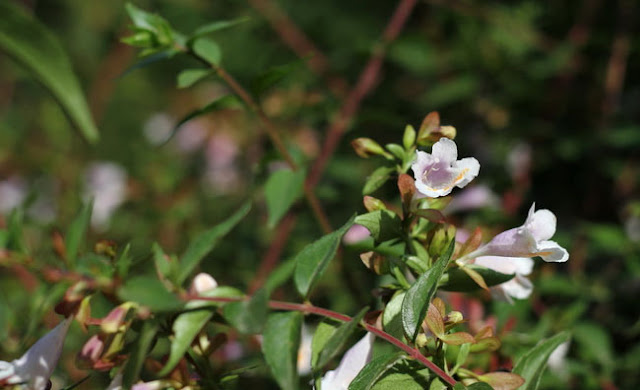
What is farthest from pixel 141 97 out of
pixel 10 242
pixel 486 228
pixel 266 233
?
pixel 10 242

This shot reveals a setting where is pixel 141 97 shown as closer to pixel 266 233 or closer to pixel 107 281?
pixel 266 233

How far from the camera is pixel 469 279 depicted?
529 mm

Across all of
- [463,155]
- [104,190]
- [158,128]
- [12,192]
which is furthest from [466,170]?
[158,128]

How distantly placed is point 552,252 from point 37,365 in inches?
16.5

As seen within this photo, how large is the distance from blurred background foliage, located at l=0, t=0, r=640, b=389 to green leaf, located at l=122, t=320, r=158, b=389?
22cm

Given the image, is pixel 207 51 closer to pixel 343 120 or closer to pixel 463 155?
pixel 343 120

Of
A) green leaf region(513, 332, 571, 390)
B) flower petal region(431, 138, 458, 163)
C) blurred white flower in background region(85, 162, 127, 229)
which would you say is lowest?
blurred white flower in background region(85, 162, 127, 229)

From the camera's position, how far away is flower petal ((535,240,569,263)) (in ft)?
1.63

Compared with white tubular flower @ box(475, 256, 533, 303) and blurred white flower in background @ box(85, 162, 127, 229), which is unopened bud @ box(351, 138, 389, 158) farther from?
blurred white flower in background @ box(85, 162, 127, 229)

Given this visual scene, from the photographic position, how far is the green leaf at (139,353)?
472 millimetres

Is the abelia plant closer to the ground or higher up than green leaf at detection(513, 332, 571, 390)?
higher up

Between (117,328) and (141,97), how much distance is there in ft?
7.41

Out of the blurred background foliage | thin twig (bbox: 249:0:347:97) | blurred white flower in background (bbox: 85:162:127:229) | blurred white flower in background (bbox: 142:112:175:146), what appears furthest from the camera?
blurred white flower in background (bbox: 142:112:175:146)

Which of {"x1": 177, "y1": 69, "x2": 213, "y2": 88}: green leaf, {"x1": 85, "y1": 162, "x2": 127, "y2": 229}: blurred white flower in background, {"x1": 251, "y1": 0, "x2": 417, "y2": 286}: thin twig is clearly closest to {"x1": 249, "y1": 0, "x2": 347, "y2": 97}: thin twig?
{"x1": 251, "y1": 0, "x2": 417, "y2": 286}: thin twig
